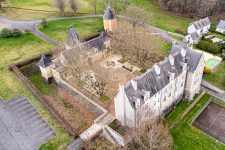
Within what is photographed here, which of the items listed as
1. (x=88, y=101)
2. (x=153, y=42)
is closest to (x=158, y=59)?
(x=153, y=42)

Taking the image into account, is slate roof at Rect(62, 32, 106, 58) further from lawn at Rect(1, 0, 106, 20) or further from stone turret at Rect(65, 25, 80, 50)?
lawn at Rect(1, 0, 106, 20)

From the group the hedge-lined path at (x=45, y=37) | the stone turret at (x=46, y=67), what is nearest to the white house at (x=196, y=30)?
the hedge-lined path at (x=45, y=37)

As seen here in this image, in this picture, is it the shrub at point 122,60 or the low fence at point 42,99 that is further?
the shrub at point 122,60

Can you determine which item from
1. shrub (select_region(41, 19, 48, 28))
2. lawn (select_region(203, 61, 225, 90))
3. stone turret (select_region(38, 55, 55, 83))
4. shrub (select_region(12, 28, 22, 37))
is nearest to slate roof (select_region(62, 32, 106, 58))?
stone turret (select_region(38, 55, 55, 83))

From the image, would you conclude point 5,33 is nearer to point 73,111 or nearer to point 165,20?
point 73,111

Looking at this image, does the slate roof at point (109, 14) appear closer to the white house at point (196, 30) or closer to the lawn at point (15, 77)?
the lawn at point (15, 77)

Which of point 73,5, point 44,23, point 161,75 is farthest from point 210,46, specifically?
point 44,23
